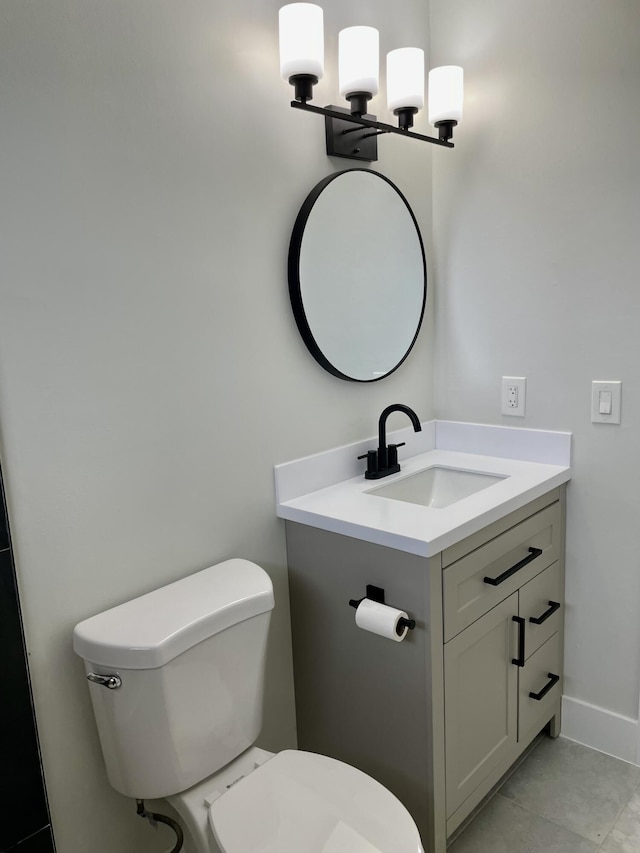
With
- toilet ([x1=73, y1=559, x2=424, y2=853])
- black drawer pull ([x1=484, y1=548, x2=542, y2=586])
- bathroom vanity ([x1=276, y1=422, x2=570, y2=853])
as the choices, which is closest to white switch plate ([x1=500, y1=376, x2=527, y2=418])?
bathroom vanity ([x1=276, y1=422, x2=570, y2=853])

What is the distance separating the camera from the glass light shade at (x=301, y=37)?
1425 millimetres

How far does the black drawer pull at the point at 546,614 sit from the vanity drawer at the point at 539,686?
0.10 metres

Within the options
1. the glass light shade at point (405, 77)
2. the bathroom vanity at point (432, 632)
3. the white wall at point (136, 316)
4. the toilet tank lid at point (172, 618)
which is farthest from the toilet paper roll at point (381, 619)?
the glass light shade at point (405, 77)

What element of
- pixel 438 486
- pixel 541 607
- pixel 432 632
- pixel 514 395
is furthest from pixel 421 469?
pixel 432 632

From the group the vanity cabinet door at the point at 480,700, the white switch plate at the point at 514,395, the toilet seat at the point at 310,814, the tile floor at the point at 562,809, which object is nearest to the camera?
the toilet seat at the point at 310,814

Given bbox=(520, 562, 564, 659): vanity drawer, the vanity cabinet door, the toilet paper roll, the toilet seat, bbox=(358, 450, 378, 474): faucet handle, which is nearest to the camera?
the toilet seat

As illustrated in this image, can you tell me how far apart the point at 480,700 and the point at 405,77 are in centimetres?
160

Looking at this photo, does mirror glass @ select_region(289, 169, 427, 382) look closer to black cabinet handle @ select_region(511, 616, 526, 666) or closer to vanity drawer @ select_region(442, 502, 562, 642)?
vanity drawer @ select_region(442, 502, 562, 642)

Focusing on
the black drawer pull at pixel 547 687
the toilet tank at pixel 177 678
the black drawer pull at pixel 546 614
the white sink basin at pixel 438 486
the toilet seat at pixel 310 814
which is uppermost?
the white sink basin at pixel 438 486

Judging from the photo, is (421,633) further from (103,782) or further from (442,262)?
(442,262)

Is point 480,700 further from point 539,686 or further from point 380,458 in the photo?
point 380,458

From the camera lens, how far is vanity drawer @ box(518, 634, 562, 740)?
5.85 feet

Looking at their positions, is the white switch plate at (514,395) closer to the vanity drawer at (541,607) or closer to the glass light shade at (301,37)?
the vanity drawer at (541,607)

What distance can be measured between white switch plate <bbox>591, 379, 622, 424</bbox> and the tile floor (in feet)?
3.32
